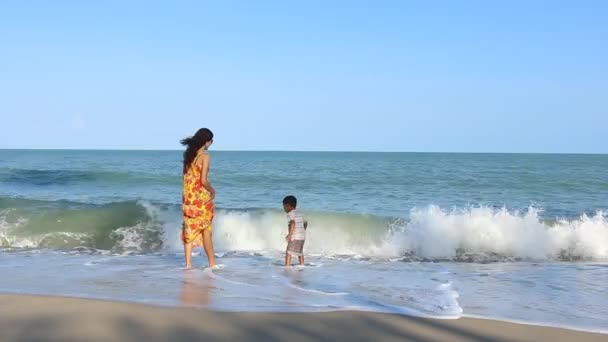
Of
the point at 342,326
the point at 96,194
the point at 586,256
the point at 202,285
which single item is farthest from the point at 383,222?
the point at 96,194

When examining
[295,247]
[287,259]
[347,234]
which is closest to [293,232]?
[295,247]

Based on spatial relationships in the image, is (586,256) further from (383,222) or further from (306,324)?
(306,324)

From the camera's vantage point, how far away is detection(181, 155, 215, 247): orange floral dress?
7309mm

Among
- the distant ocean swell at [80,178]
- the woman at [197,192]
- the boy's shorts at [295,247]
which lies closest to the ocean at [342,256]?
the boy's shorts at [295,247]

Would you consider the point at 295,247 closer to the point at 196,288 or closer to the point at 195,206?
the point at 195,206

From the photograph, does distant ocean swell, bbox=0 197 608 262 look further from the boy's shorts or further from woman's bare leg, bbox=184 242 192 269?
woman's bare leg, bbox=184 242 192 269

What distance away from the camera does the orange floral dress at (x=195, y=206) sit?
7.31m

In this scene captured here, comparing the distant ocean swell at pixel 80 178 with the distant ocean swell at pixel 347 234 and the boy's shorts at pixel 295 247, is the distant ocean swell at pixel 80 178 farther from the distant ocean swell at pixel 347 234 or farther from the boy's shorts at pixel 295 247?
the boy's shorts at pixel 295 247

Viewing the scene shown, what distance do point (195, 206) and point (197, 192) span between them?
0.17 m

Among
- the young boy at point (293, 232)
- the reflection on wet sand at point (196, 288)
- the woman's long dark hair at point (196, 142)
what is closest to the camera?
the reflection on wet sand at point (196, 288)

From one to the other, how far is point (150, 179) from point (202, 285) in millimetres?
20835

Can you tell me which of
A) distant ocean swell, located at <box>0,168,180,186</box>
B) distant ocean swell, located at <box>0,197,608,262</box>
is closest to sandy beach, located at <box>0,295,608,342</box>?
distant ocean swell, located at <box>0,197,608,262</box>

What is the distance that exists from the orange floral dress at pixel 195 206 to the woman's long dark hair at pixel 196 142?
79mm

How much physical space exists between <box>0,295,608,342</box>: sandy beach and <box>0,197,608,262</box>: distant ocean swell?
202 inches
